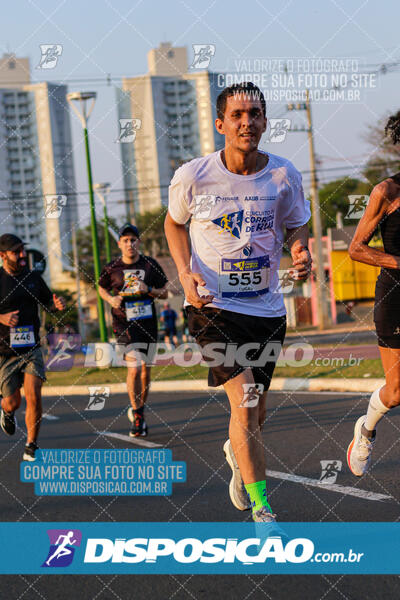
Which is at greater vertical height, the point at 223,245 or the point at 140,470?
the point at 223,245

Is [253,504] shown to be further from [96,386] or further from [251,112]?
[96,386]

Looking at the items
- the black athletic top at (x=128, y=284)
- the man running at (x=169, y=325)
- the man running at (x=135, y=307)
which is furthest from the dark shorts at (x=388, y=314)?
the man running at (x=169, y=325)

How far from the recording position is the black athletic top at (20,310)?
7988 mm

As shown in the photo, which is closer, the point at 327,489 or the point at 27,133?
the point at 327,489

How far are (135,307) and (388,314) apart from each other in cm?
450

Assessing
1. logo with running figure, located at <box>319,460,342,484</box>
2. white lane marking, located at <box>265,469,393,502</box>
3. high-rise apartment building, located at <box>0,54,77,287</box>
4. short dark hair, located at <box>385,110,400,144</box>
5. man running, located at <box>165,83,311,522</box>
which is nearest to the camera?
man running, located at <box>165,83,311,522</box>

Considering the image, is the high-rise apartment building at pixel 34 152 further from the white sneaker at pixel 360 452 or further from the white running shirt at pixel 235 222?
the white running shirt at pixel 235 222

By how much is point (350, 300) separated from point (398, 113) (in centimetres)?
3803

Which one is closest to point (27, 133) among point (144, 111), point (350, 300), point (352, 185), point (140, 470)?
point (144, 111)

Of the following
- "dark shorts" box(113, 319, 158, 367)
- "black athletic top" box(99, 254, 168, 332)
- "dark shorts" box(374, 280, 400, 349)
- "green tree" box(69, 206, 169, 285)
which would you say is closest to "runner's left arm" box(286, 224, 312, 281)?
"dark shorts" box(374, 280, 400, 349)

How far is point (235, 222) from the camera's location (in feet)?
15.1

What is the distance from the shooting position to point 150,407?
12.2 metres

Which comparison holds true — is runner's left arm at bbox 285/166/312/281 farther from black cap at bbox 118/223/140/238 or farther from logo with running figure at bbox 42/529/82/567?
black cap at bbox 118/223/140/238

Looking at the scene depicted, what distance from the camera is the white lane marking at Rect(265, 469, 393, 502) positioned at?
541 cm
